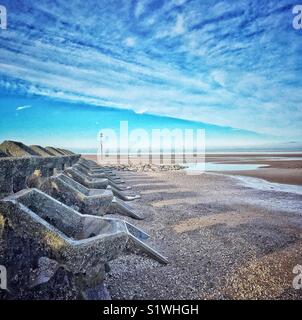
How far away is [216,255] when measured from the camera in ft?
17.4

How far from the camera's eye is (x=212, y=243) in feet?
19.5

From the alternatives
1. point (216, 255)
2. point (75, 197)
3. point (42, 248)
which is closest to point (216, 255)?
point (216, 255)

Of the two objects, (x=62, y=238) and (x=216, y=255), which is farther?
(x=216, y=255)

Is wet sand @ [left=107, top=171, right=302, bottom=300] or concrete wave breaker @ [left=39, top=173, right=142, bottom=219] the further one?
concrete wave breaker @ [left=39, top=173, right=142, bottom=219]

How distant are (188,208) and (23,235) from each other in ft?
22.1

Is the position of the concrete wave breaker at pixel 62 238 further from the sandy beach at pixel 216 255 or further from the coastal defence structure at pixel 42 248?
the sandy beach at pixel 216 255

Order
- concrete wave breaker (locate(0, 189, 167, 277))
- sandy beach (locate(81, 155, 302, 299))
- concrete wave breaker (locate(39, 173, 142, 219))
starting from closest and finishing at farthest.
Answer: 1. concrete wave breaker (locate(0, 189, 167, 277))
2. sandy beach (locate(81, 155, 302, 299))
3. concrete wave breaker (locate(39, 173, 142, 219))

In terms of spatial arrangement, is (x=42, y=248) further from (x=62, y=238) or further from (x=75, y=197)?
(x=75, y=197)

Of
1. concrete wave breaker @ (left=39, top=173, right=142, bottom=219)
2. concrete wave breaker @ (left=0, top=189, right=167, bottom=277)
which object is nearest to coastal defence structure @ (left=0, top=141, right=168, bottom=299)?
concrete wave breaker @ (left=0, top=189, right=167, bottom=277)

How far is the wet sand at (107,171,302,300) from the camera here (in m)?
4.09

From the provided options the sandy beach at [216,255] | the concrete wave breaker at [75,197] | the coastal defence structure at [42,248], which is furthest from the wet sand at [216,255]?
the concrete wave breaker at [75,197]

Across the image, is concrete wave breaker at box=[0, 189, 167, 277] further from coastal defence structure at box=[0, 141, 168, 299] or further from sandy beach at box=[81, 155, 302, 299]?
sandy beach at box=[81, 155, 302, 299]

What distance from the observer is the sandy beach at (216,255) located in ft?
13.4
